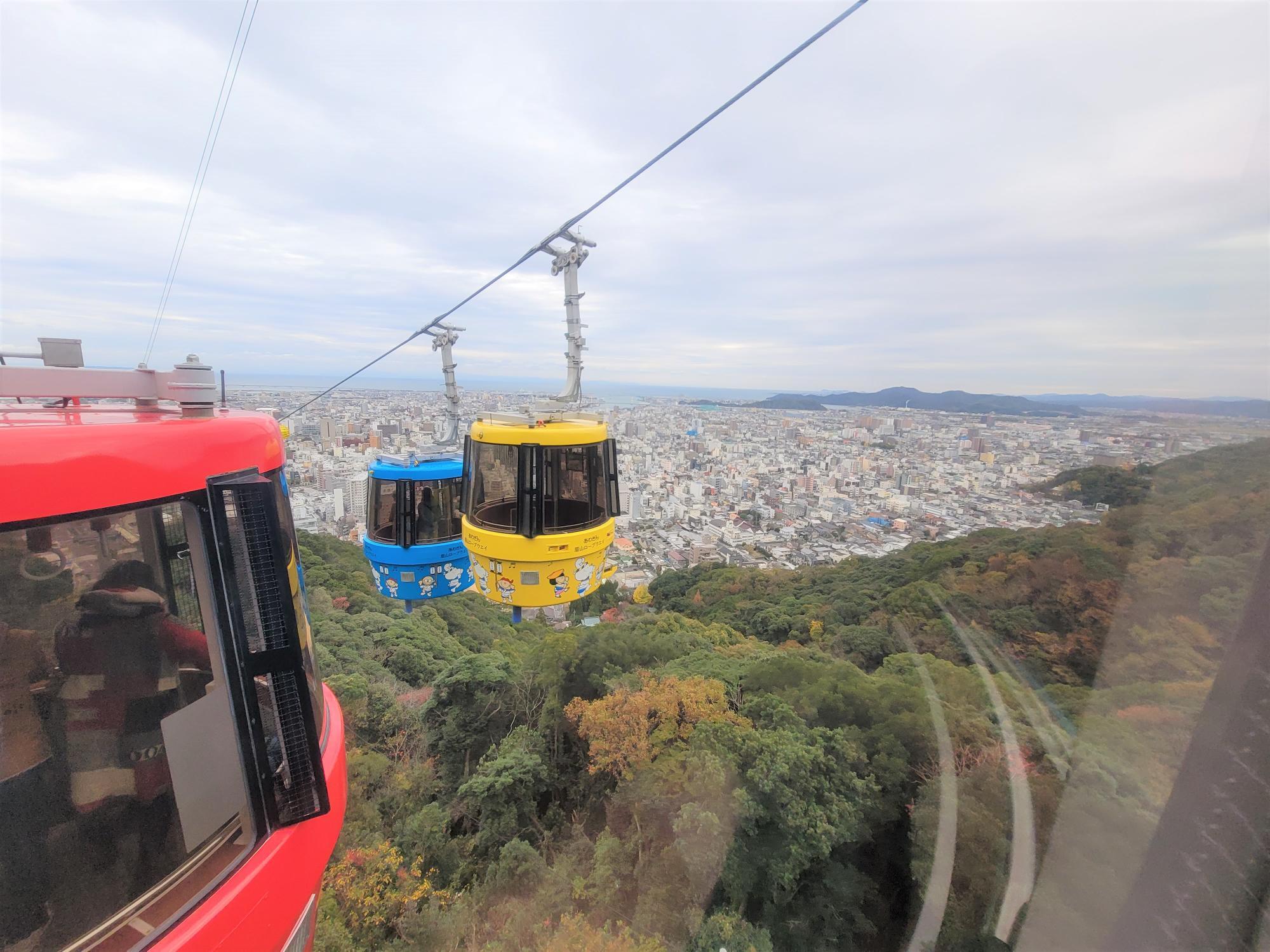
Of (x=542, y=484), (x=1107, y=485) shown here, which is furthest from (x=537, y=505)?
(x=1107, y=485)

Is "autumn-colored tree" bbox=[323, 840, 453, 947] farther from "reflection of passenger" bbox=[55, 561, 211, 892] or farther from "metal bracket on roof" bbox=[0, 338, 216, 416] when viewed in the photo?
"metal bracket on roof" bbox=[0, 338, 216, 416]

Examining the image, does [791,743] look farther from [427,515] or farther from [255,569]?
[255,569]

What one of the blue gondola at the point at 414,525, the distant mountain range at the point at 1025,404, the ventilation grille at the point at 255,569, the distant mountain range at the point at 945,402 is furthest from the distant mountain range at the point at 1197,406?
the blue gondola at the point at 414,525

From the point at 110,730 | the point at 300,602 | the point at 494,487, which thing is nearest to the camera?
the point at 110,730

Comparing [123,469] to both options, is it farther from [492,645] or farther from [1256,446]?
[492,645]

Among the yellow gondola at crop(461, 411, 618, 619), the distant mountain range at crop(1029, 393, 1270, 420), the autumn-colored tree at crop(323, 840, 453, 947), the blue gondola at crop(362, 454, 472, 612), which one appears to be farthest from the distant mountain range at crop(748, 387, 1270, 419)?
the autumn-colored tree at crop(323, 840, 453, 947)
